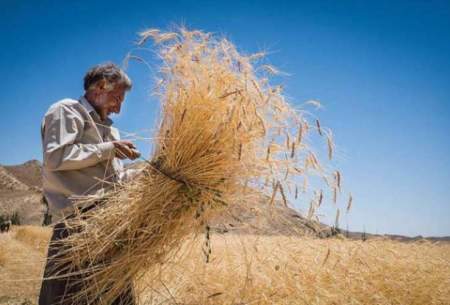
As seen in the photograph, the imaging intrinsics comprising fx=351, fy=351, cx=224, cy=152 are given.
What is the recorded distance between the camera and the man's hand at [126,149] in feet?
4.85

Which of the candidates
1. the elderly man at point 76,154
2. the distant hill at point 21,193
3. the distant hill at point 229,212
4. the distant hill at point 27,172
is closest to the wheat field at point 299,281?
the distant hill at point 229,212

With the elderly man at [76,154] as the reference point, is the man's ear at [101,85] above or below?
above

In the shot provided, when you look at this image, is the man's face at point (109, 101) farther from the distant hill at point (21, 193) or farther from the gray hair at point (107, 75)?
the distant hill at point (21, 193)

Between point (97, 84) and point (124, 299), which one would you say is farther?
point (97, 84)

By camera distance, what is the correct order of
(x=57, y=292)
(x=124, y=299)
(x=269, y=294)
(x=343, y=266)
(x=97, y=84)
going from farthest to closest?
(x=343, y=266) < (x=269, y=294) < (x=97, y=84) < (x=124, y=299) < (x=57, y=292)

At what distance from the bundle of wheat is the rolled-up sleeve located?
0.57 feet

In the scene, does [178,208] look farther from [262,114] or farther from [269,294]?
[269,294]

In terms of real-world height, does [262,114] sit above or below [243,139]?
above

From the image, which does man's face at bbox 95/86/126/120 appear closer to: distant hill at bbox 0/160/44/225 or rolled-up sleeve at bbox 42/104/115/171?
rolled-up sleeve at bbox 42/104/115/171

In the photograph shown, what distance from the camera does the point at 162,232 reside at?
148 cm

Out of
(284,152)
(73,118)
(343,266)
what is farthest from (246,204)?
(343,266)

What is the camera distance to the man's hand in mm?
1479

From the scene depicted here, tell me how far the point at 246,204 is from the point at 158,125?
1.73ft

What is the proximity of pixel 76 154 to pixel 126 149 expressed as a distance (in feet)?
0.64
